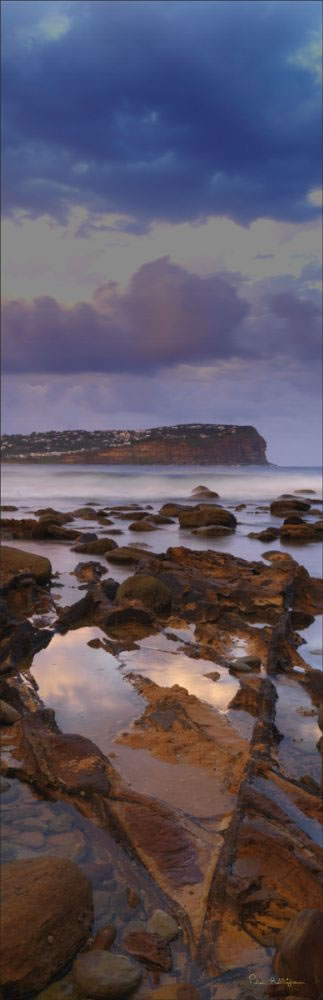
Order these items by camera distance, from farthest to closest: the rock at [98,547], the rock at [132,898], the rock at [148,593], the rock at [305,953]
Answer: the rock at [98,547] < the rock at [148,593] < the rock at [132,898] < the rock at [305,953]

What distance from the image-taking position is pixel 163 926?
2.60 meters

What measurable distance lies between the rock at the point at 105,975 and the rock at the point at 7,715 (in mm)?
2304

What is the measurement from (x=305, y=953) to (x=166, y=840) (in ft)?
3.45

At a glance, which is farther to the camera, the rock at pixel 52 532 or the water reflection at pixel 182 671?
the rock at pixel 52 532

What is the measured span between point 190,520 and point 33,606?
13166mm

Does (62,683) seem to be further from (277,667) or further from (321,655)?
(321,655)

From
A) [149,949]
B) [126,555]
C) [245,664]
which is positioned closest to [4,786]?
[149,949]

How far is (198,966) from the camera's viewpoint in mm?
2426

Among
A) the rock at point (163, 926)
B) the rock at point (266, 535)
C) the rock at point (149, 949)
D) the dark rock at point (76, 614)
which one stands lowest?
the rock at point (266, 535)

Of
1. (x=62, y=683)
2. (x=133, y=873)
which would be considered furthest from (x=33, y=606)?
(x=133, y=873)

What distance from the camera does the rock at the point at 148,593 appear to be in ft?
27.6

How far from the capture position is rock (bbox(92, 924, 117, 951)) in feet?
8.16

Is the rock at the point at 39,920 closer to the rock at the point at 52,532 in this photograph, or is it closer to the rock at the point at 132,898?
the rock at the point at 132,898

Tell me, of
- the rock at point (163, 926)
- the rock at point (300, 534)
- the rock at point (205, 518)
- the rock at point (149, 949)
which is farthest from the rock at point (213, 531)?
the rock at point (149, 949)
